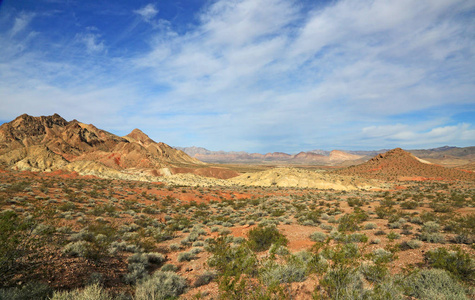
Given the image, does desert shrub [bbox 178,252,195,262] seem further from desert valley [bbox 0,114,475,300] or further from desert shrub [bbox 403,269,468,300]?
desert shrub [bbox 403,269,468,300]

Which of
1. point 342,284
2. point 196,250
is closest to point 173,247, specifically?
point 196,250

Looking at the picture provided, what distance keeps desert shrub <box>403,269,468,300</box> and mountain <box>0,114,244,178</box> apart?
201 ft

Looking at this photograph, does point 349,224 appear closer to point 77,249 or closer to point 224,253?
point 224,253

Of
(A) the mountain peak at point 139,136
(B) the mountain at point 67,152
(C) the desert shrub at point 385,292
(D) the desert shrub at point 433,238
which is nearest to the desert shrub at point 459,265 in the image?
(C) the desert shrub at point 385,292

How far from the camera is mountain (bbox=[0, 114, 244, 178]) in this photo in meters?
57.2

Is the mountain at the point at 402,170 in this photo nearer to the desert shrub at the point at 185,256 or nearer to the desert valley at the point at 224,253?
the desert valley at the point at 224,253

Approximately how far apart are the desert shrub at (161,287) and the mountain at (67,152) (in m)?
55.9

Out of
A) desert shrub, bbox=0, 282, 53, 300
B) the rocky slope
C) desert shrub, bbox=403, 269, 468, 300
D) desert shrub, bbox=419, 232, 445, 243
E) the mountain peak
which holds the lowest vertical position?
the rocky slope

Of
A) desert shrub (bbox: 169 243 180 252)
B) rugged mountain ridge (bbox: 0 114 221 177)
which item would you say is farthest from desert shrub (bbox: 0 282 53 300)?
rugged mountain ridge (bbox: 0 114 221 177)

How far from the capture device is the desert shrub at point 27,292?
4688 mm

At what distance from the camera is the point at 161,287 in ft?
21.3

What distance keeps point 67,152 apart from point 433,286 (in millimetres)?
100709

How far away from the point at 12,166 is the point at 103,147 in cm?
4188

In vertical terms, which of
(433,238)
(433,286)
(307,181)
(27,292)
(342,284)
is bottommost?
(307,181)
